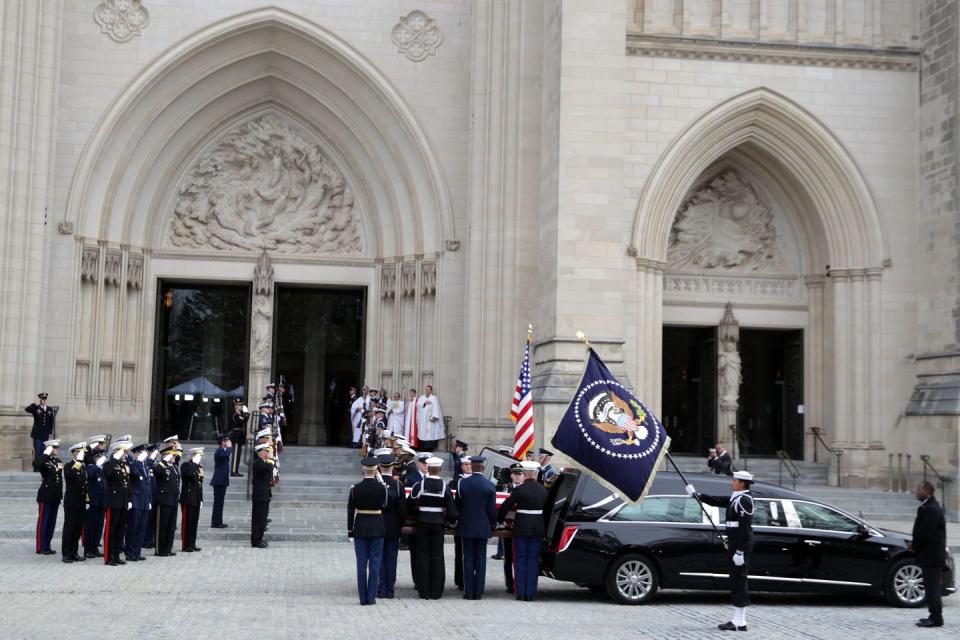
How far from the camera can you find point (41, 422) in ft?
70.6

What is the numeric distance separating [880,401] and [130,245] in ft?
52.3

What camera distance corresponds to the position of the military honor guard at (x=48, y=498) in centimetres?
1467

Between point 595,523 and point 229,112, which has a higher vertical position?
point 229,112

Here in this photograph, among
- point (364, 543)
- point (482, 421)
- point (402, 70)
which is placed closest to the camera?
point (364, 543)

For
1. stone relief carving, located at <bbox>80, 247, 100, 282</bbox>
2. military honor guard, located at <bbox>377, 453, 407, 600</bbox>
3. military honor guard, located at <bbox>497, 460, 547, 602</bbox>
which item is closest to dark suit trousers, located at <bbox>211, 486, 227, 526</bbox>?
military honor guard, located at <bbox>377, 453, 407, 600</bbox>

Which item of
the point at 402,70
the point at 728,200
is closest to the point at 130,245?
the point at 402,70

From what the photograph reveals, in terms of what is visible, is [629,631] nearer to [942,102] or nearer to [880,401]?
[880,401]

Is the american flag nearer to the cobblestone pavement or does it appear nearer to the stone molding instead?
the cobblestone pavement

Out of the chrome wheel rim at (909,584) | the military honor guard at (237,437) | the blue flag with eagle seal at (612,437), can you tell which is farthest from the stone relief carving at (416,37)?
the chrome wheel rim at (909,584)

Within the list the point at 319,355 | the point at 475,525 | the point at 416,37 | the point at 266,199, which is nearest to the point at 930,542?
the point at 475,525

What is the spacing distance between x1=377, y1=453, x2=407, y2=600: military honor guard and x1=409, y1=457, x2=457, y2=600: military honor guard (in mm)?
209

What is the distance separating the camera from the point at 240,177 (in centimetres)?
2648

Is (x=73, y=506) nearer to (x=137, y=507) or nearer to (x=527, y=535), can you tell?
(x=137, y=507)

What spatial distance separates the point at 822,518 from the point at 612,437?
8.14 feet
